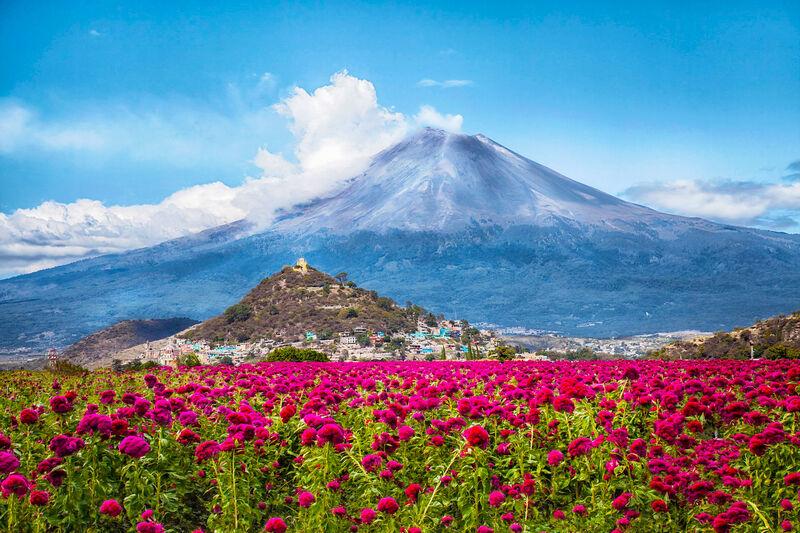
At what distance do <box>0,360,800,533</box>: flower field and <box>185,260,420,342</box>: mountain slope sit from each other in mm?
74322

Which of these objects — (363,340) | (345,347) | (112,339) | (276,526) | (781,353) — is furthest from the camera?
(112,339)

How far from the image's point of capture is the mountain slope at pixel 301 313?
8625 centimetres

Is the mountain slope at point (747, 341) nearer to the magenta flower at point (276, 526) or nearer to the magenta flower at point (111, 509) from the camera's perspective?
the magenta flower at point (276, 526)

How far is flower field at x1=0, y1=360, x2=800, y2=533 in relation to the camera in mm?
4766

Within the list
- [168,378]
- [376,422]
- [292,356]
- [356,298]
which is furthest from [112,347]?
[376,422]

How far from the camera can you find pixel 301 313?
92375 millimetres

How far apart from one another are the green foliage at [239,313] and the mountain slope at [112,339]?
22.8 meters

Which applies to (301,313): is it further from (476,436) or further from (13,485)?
(13,485)

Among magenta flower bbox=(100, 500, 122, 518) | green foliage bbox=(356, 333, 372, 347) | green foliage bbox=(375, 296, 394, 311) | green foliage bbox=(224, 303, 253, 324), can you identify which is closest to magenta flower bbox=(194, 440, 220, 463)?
magenta flower bbox=(100, 500, 122, 518)

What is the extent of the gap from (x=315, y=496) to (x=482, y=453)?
152 centimetres

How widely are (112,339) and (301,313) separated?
59.3 metres

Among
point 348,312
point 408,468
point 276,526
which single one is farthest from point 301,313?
point 276,526

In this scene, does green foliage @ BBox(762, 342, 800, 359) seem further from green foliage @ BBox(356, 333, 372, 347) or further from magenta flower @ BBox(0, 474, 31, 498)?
green foliage @ BBox(356, 333, 372, 347)

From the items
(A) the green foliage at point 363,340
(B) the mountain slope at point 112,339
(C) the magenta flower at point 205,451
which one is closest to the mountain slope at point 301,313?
(A) the green foliage at point 363,340
